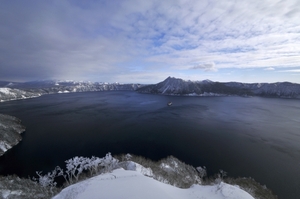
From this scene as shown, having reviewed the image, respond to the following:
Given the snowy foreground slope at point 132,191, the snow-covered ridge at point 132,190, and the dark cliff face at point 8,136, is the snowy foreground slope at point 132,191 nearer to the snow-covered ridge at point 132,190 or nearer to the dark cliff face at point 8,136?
the snow-covered ridge at point 132,190

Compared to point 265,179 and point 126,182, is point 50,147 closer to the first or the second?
point 126,182

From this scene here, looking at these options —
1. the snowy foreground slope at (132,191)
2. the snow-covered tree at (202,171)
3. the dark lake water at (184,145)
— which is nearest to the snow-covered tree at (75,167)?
the dark lake water at (184,145)

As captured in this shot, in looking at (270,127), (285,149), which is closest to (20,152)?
(285,149)

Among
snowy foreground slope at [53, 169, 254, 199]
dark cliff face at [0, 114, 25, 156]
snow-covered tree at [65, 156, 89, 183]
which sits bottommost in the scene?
dark cliff face at [0, 114, 25, 156]

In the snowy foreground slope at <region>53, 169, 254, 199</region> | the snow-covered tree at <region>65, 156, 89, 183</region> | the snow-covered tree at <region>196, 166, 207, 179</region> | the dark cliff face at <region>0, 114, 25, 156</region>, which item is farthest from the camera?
the dark cliff face at <region>0, 114, 25, 156</region>

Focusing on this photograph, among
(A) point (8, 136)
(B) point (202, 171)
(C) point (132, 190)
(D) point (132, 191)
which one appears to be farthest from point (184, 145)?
(A) point (8, 136)

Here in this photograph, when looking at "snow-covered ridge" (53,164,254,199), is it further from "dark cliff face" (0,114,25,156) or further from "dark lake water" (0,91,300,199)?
"dark cliff face" (0,114,25,156)

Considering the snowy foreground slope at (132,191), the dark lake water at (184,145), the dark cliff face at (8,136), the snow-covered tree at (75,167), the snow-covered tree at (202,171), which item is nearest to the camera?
the snowy foreground slope at (132,191)

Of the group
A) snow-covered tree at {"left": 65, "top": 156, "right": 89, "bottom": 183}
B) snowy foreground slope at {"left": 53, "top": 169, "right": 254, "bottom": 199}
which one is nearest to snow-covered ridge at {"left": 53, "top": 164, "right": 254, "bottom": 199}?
snowy foreground slope at {"left": 53, "top": 169, "right": 254, "bottom": 199}

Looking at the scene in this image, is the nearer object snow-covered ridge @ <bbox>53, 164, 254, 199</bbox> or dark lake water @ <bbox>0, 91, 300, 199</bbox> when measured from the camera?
snow-covered ridge @ <bbox>53, 164, 254, 199</bbox>
